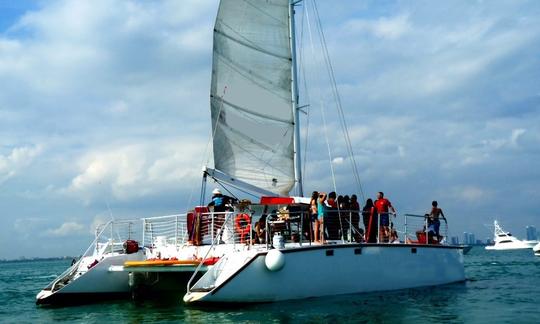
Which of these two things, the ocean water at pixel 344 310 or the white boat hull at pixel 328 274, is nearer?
the ocean water at pixel 344 310

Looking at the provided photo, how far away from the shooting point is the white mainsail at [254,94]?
65.9 feet

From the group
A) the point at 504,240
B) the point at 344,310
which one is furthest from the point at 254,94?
the point at 504,240

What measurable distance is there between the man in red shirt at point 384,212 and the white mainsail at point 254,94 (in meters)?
3.52

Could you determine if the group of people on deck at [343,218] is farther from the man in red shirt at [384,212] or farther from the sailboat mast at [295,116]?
the sailboat mast at [295,116]

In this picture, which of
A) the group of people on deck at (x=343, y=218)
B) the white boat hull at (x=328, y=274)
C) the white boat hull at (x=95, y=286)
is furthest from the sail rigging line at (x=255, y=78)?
the white boat hull at (x=95, y=286)

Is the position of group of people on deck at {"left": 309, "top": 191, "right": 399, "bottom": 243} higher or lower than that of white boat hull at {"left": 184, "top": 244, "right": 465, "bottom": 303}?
higher

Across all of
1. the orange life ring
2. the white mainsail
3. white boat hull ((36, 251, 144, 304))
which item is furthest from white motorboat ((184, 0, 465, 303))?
white boat hull ((36, 251, 144, 304))

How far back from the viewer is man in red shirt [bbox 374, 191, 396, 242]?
17.1 meters

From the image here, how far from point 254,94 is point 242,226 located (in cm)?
558

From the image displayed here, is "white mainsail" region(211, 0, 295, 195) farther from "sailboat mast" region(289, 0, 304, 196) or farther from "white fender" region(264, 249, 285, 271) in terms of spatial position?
"white fender" region(264, 249, 285, 271)

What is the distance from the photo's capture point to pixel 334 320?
1236 cm

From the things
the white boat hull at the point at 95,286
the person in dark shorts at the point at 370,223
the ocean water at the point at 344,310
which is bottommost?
the ocean water at the point at 344,310

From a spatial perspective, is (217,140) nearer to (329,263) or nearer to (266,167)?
(266,167)

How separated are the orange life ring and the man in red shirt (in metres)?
3.71
